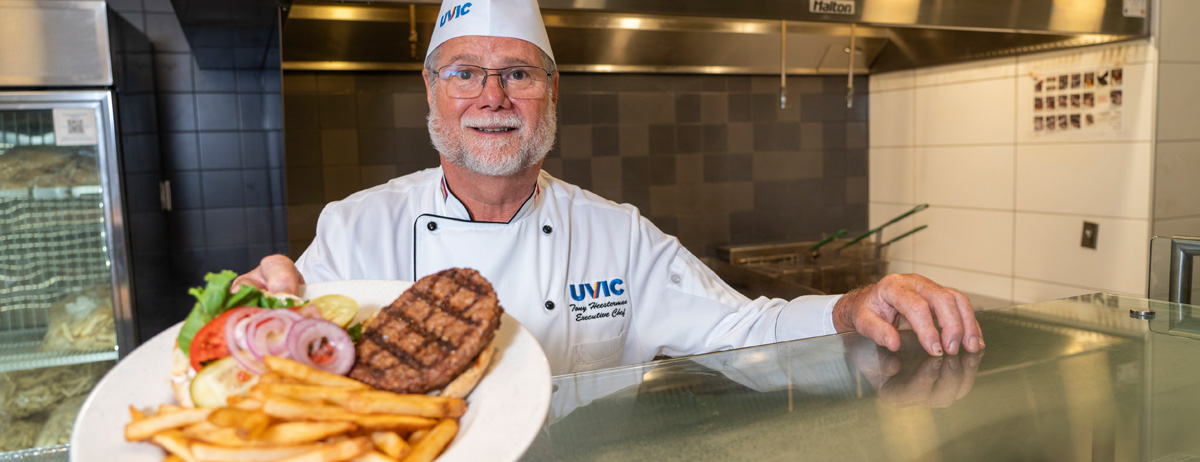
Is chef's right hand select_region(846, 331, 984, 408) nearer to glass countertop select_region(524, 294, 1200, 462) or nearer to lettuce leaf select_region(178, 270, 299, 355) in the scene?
glass countertop select_region(524, 294, 1200, 462)

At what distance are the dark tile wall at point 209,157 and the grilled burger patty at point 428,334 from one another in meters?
2.45

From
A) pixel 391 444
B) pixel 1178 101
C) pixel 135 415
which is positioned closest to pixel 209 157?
pixel 135 415

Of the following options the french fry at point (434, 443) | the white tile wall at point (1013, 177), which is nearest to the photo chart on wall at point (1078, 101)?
the white tile wall at point (1013, 177)

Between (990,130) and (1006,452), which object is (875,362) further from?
(990,130)

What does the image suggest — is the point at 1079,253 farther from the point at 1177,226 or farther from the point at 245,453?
the point at 245,453

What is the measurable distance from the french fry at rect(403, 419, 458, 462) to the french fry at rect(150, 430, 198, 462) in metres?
0.15

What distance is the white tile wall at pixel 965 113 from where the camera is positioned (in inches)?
123

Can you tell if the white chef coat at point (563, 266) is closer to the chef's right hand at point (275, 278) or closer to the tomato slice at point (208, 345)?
the chef's right hand at point (275, 278)

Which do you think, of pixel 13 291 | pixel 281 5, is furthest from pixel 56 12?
pixel 13 291

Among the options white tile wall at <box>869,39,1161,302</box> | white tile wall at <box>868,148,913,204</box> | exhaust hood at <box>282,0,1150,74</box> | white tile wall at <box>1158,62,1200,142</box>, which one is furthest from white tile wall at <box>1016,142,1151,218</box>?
white tile wall at <box>868,148,913,204</box>

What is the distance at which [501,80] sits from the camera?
60.5 inches

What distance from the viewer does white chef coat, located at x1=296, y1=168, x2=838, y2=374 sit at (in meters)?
1.56

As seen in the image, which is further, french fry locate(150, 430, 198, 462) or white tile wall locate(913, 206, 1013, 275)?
white tile wall locate(913, 206, 1013, 275)

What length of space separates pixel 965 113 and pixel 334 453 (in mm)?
3315
